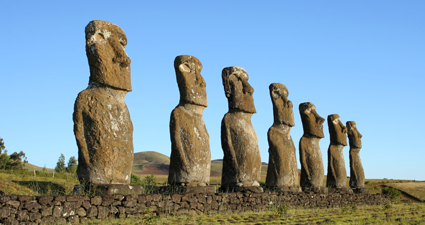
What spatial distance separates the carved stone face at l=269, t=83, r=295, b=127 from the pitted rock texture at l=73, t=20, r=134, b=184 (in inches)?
256

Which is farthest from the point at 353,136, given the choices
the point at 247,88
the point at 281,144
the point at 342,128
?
the point at 247,88

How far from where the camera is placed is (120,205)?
25.3 feet

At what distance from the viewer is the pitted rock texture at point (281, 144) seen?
13188 mm

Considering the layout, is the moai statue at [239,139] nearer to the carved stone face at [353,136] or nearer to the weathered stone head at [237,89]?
the weathered stone head at [237,89]

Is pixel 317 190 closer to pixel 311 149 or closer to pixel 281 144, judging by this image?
pixel 311 149

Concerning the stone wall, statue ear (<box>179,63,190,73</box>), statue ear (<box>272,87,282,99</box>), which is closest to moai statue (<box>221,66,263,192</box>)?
the stone wall

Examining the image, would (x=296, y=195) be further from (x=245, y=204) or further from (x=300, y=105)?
(x=300, y=105)

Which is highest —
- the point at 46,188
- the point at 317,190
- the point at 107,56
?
the point at 107,56

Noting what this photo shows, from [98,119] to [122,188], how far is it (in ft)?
4.81

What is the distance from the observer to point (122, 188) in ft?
26.6

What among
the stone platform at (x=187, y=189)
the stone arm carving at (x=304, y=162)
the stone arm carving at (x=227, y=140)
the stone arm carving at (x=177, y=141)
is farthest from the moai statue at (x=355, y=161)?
A: the stone arm carving at (x=177, y=141)

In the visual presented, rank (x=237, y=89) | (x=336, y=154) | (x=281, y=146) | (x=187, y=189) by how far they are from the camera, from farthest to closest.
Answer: (x=336, y=154)
(x=281, y=146)
(x=237, y=89)
(x=187, y=189)

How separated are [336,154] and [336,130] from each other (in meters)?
1.09

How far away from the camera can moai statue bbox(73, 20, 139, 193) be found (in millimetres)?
8203
